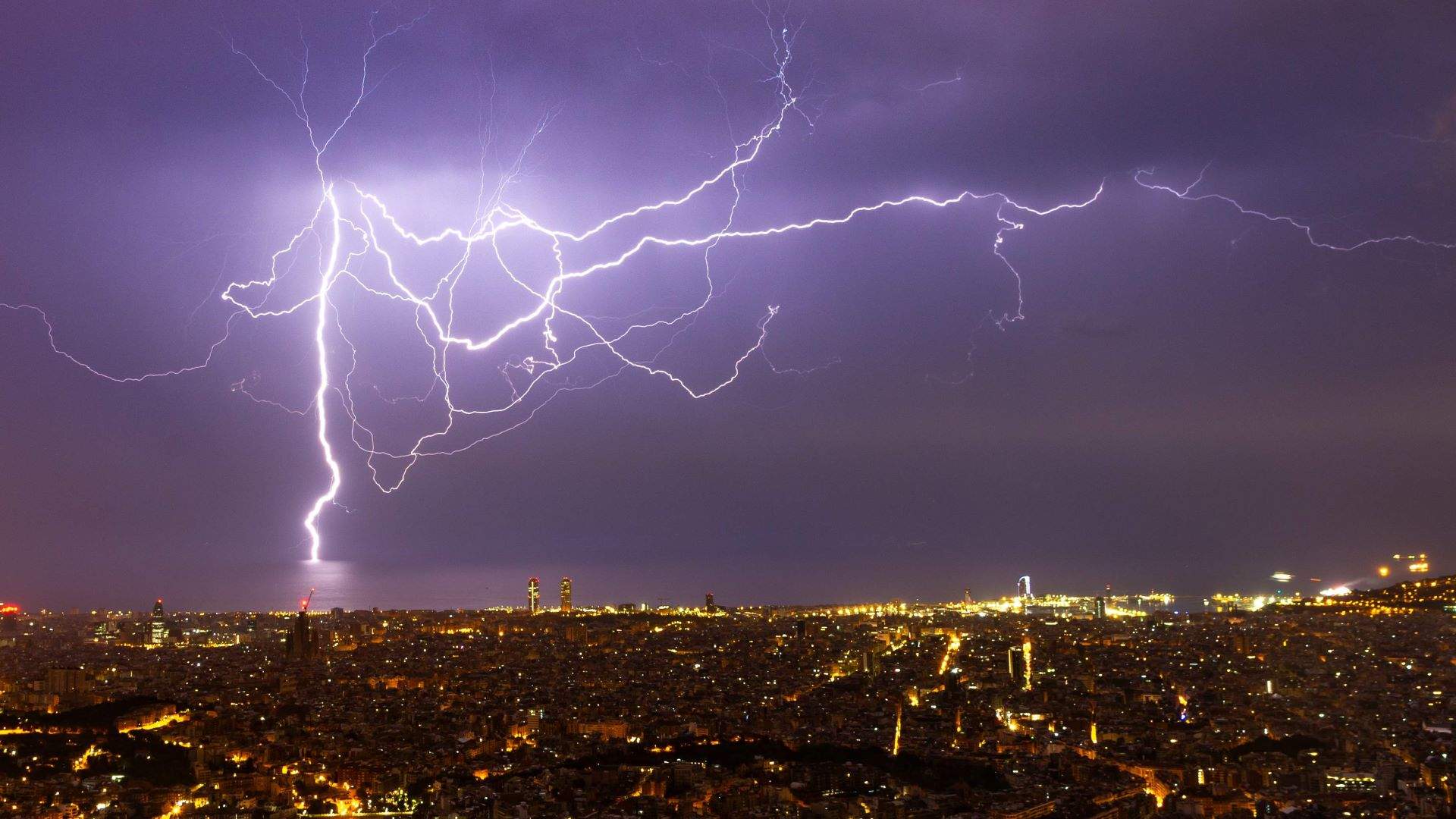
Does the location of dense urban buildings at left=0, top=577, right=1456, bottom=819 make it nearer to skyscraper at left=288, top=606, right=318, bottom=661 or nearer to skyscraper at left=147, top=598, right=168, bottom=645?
skyscraper at left=288, top=606, right=318, bottom=661

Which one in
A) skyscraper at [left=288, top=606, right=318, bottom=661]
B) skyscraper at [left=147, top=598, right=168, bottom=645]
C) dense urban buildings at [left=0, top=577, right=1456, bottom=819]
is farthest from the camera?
skyscraper at [left=147, top=598, right=168, bottom=645]

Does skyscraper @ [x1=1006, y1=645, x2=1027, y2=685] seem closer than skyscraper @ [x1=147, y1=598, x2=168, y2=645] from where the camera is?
Yes

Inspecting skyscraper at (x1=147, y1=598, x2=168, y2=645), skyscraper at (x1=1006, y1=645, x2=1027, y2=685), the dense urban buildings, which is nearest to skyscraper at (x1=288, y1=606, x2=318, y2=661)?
the dense urban buildings

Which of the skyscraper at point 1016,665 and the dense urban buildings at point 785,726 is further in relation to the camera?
the skyscraper at point 1016,665

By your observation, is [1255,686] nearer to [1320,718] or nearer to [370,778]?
[1320,718]

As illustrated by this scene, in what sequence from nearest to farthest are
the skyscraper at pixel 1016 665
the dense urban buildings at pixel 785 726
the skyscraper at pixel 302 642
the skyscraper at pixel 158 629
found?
1. the dense urban buildings at pixel 785 726
2. the skyscraper at pixel 1016 665
3. the skyscraper at pixel 302 642
4. the skyscraper at pixel 158 629

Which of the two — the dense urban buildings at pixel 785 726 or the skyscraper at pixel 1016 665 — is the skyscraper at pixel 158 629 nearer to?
the dense urban buildings at pixel 785 726

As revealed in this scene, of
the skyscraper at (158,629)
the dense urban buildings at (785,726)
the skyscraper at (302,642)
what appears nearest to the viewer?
the dense urban buildings at (785,726)

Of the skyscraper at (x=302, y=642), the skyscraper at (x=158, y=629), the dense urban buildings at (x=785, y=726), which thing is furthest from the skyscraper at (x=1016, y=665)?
the skyscraper at (x=158, y=629)

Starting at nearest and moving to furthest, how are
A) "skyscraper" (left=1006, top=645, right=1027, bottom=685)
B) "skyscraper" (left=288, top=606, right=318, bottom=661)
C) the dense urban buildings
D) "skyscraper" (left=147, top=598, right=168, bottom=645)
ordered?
the dense urban buildings < "skyscraper" (left=1006, top=645, right=1027, bottom=685) < "skyscraper" (left=288, top=606, right=318, bottom=661) < "skyscraper" (left=147, top=598, right=168, bottom=645)

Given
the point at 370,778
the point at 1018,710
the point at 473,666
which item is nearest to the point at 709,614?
the point at 473,666
